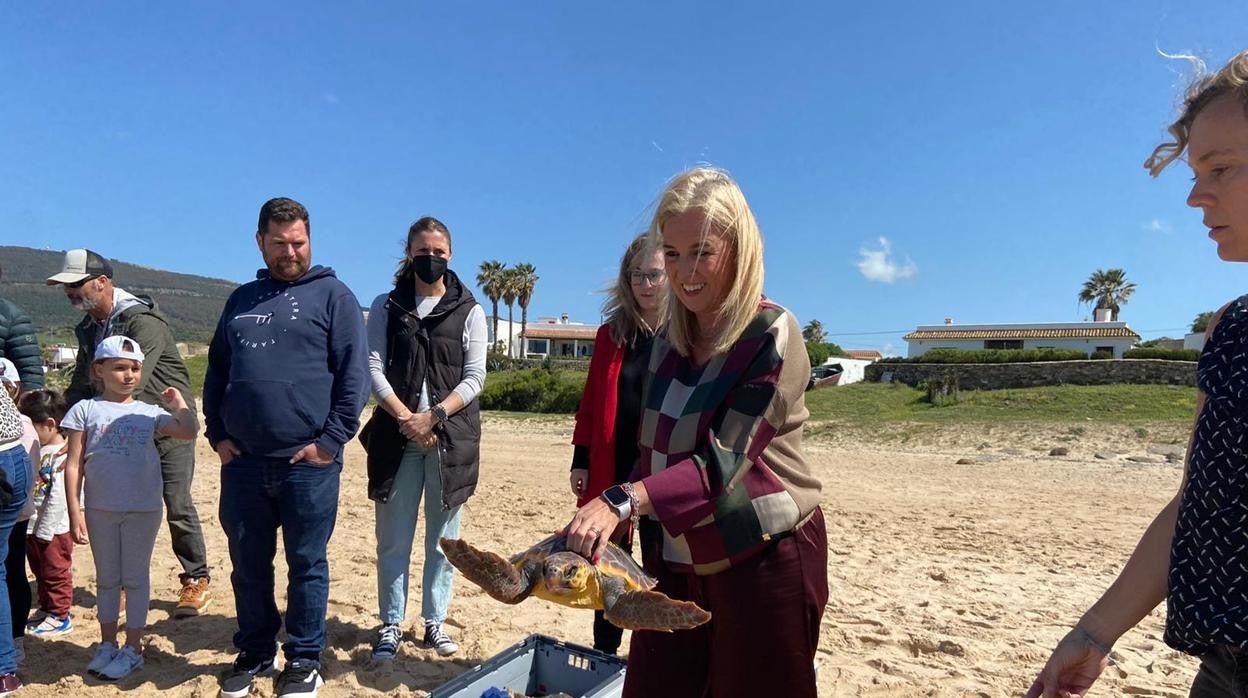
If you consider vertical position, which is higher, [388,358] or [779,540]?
[388,358]

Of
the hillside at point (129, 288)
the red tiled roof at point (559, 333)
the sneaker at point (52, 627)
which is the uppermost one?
the hillside at point (129, 288)

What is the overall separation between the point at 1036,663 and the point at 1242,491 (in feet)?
11.1

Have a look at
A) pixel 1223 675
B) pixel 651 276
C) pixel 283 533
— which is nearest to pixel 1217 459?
pixel 1223 675

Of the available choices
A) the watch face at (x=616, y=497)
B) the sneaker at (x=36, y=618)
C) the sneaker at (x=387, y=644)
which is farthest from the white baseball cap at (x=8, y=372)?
the watch face at (x=616, y=497)

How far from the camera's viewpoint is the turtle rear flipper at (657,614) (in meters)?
1.77

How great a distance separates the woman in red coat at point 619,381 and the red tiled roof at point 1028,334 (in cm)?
4606

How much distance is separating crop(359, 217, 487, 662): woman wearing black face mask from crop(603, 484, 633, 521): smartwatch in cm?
219

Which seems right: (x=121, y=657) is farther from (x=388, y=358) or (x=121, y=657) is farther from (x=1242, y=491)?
(x=1242, y=491)

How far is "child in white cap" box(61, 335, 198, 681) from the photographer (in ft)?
11.7

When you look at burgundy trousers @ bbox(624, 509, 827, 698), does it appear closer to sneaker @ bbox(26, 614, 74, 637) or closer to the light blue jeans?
the light blue jeans

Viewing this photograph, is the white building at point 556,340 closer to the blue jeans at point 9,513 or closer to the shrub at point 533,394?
the shrub at point 533,394

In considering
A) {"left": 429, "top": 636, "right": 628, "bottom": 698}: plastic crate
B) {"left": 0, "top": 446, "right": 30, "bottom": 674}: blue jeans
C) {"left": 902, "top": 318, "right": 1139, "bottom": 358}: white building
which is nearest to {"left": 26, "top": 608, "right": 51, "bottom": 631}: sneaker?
{"left": 0, "top": 446, "right": 30, "bottom": 674}: blue jeans

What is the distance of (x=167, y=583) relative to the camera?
16.7ft

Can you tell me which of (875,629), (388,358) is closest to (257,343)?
(388,358)
